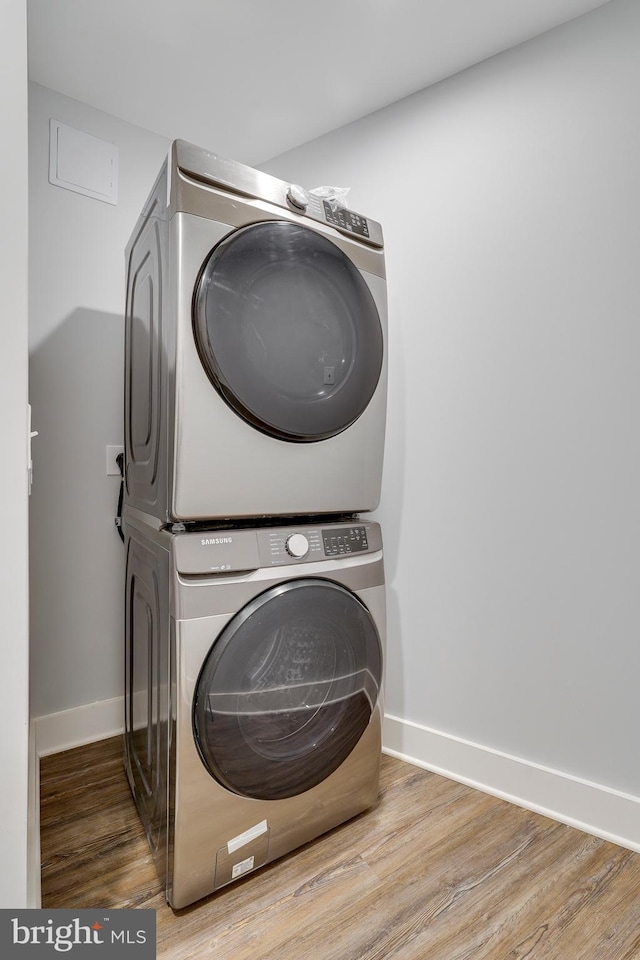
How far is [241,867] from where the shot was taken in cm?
134

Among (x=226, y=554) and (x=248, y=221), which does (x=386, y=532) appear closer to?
(x=226, y=554)

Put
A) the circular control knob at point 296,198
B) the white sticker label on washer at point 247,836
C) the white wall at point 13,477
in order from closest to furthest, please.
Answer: the white wall at point 13,477 < the white sticker label on washer at point 247,836 < the circular control knob at point 296,198

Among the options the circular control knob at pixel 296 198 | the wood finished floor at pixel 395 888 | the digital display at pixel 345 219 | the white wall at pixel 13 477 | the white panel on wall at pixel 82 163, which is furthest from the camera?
the white panel on wall at pixel 82 163

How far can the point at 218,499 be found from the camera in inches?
51.4

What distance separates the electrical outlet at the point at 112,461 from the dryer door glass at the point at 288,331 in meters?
1.02

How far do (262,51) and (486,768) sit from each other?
237cm

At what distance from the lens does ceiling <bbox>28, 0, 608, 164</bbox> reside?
1594 millimetres

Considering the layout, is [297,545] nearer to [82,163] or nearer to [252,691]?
[252,691]

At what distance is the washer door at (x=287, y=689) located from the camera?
49.8 inches

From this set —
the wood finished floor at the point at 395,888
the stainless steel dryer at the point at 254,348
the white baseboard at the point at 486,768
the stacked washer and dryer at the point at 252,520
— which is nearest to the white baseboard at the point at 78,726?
the white baseboard at the point at 486,768

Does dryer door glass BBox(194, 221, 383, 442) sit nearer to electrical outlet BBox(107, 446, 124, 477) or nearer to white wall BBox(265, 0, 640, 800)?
white wall BBox(265, 0, 640, 800)

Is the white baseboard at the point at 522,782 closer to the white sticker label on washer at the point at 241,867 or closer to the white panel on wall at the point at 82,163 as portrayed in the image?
the white sticker label on washer at the point at 241,867

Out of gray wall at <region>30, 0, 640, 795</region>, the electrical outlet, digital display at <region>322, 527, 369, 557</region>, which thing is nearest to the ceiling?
gray wall at <region>30, 0, 640, 795</region>

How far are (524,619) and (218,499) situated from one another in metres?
1.03
